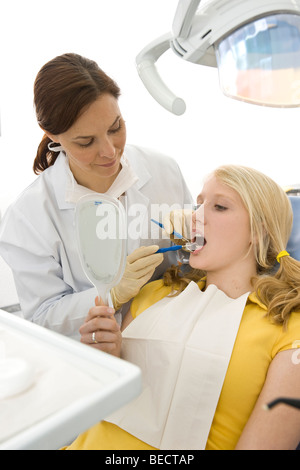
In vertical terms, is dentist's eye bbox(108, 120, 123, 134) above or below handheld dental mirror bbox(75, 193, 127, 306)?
above

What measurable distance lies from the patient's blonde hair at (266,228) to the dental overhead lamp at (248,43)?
21.9 inches

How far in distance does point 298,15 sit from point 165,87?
0.31 meters

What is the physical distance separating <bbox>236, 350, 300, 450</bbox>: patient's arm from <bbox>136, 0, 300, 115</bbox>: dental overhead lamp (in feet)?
2.08

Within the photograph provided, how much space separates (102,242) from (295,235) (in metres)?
0.73

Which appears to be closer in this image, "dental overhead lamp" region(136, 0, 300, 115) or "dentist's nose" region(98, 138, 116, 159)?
"dental overhead lamp" region(136, 0, 300, 115)

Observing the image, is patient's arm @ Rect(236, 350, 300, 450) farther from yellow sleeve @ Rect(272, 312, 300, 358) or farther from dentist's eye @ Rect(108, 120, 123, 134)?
dentist's eye @ Rect(108, 120, 123, 134)

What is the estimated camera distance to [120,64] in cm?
203

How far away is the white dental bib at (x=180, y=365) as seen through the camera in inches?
41.8

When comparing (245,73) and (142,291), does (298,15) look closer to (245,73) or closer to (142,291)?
(245,73)

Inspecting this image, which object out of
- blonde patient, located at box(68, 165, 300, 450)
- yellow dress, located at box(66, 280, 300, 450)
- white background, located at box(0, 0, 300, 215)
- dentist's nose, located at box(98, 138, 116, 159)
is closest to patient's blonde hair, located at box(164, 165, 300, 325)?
blonde patient, located at box(68, 165, 300, 450)

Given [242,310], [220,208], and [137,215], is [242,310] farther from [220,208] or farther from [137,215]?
[137,215]

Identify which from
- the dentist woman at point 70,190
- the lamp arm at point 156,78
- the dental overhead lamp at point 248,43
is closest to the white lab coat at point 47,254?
the dentist woman at point 70,190

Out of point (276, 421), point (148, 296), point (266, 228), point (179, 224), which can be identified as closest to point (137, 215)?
point (179, 224)

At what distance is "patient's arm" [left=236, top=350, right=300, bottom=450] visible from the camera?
95cm
